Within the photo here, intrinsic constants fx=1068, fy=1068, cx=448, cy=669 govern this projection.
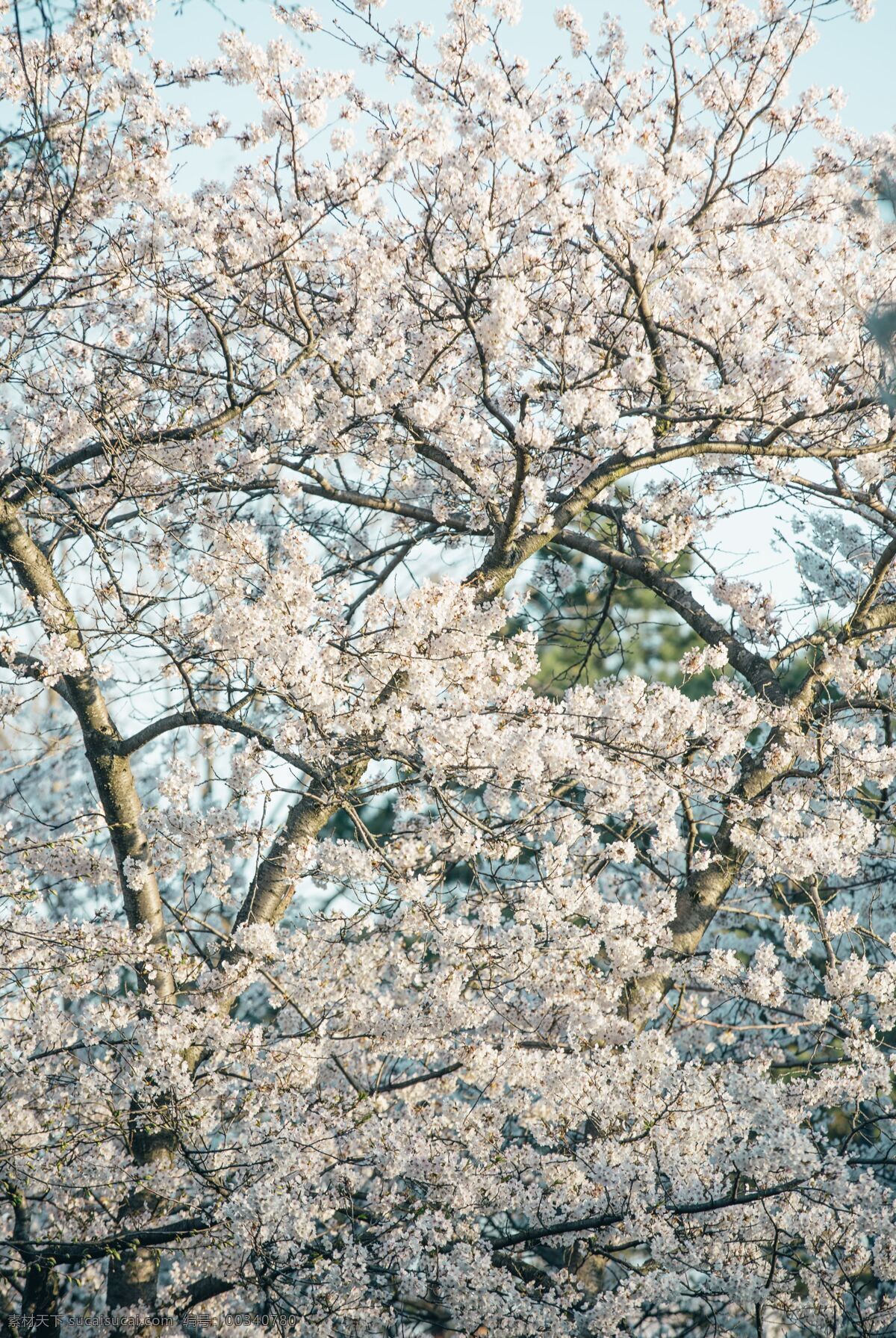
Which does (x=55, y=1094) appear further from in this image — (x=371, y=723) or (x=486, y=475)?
(x=486, y=475)

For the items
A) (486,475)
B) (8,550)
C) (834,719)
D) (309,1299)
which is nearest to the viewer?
(309,1299)

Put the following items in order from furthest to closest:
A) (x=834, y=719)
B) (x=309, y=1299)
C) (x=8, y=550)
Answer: (x=834, y=719), (x=8, y=550), (x=309, y=1299)

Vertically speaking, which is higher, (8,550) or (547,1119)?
(8,550)

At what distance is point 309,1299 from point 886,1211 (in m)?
2.84

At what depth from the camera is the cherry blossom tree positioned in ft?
16.6

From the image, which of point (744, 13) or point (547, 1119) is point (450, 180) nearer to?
point (744, 13)

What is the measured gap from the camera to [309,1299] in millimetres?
5379

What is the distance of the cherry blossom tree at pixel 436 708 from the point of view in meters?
5.05

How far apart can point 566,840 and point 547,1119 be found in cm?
146

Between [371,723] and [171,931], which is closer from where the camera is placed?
[371,723]

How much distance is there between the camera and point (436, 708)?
514 cm

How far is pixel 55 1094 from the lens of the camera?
593 cm

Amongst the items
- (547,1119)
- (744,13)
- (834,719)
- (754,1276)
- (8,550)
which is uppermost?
(744,13)

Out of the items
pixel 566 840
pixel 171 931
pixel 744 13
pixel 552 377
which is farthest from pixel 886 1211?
pixel 744 13
